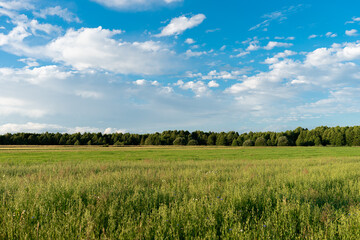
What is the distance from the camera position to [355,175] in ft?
43.8

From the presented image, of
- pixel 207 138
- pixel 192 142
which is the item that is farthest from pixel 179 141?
pixel 207 138

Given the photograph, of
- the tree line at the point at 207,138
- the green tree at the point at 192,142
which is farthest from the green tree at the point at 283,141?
the green tree at the point at 192,142

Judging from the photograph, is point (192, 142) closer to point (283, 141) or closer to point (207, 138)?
point (207, 138)

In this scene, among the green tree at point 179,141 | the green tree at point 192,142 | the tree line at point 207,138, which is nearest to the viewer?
the tree line at point 207,138

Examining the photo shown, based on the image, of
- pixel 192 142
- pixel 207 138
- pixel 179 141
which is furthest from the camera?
pixel 207 138

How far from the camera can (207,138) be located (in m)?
119

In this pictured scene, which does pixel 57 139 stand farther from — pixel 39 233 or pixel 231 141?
pixel 39 233

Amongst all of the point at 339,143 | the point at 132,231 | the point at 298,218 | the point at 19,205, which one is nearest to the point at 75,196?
the point at 19,205

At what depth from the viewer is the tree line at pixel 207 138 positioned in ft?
334

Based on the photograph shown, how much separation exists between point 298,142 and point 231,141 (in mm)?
30505

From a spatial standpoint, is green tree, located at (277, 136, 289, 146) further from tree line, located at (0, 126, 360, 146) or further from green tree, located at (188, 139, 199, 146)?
green tree, located at (188, 139, 199, 146)

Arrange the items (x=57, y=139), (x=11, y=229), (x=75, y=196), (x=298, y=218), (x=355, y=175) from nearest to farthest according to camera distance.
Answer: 1. (x=11, y=229)
2. (x=298, y=218)
3. (x=75, y=196)
4. (x=355, y=175)
5. (x=57, y=139)

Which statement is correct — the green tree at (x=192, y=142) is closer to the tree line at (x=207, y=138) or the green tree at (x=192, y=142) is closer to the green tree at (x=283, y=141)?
the tree line at (x=207, y=138)

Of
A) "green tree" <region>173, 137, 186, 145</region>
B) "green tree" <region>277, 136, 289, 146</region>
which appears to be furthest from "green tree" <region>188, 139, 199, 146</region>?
"green tree" <region>277, 136, 289, 146</region>
